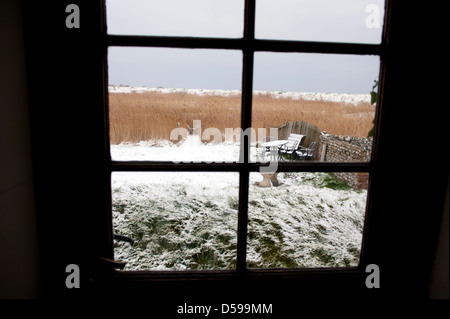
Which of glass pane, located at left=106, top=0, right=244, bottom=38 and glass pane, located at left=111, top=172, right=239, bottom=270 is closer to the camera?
glass pane, located at left=106, top=0, right=244, bottom=38

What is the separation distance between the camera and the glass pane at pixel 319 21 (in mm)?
788

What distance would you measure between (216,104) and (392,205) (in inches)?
24.6

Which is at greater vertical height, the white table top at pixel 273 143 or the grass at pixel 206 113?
the grass at pixel 206 113

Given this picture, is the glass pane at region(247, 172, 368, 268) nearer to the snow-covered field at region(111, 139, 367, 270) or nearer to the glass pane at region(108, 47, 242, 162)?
the snow-covered field at region(111, 139, 367, 270)

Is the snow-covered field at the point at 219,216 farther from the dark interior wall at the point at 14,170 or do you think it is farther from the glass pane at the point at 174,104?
the dark interior wall at the point at 14,170

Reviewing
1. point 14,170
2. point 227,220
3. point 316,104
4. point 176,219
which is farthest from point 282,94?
point 14,170

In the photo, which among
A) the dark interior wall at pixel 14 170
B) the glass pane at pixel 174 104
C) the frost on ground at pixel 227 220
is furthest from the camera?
the frost on ground at pixel 227 220

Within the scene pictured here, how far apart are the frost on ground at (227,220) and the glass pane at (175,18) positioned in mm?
412

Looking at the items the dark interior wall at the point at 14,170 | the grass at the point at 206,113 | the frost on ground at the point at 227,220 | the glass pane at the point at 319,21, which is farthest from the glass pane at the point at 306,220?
the dark interior wall at the point at 14,170

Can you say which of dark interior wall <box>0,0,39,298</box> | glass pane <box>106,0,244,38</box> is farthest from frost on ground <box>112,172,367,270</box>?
glass pane <box>106,0,244,38</box>

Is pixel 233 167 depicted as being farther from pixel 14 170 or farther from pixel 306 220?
pixel 14 170

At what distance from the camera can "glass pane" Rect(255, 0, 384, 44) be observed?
2.58 feet

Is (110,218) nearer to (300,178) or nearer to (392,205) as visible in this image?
(300,178)
